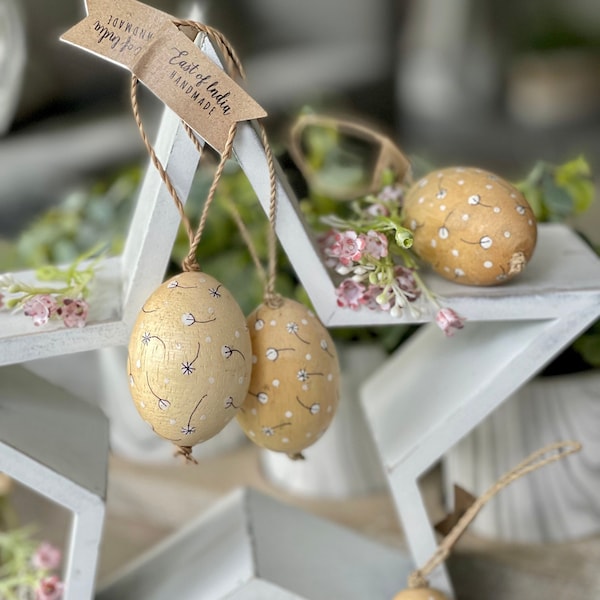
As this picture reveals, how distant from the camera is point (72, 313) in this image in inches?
23.1

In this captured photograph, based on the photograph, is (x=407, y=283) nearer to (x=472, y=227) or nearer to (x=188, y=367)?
(x=472, y=227)

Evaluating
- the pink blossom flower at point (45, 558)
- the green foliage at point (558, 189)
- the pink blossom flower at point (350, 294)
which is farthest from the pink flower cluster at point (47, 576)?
the green foliage at point (558, 189)

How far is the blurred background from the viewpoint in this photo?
2.12 metres

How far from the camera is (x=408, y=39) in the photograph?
2.71 meters

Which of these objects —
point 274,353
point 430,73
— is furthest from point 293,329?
point 430,73

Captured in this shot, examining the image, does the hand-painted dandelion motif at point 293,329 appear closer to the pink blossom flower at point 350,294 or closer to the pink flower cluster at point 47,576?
the pink blossom flower at point 350,294

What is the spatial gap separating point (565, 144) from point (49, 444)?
234cm

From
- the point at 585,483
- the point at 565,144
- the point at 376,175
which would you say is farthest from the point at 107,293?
the point at 565,144

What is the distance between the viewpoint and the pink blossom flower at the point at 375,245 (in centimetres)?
59

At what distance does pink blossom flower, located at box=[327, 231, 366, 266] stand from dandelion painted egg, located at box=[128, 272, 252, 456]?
0.32 ft

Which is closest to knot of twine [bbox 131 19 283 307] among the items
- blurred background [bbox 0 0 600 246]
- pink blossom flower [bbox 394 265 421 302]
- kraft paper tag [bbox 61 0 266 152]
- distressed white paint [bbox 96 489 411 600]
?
kraft paper tag [bbox 61 0 266 152]

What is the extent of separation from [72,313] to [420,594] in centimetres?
37

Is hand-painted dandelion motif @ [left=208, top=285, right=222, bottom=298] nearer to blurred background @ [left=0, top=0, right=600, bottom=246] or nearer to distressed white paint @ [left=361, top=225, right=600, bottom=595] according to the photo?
distressed white paint @ [left=361, top=225, right=600, bottom=595]

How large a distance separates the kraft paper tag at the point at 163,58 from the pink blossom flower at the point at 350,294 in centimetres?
15
